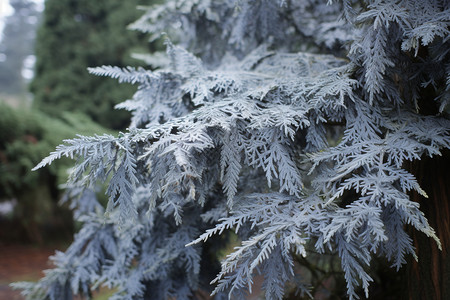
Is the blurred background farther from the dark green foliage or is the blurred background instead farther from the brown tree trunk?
the brown tree trunk

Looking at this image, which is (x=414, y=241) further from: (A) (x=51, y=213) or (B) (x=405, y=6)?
(A) (x=51, y=213)

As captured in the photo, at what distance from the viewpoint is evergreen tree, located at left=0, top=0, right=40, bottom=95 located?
86.4 feet

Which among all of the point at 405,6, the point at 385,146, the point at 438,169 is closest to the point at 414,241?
the point at 438,169

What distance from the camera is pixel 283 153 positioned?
1.65 meters

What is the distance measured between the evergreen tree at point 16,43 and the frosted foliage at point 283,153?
27462 mm

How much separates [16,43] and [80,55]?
2394 cm

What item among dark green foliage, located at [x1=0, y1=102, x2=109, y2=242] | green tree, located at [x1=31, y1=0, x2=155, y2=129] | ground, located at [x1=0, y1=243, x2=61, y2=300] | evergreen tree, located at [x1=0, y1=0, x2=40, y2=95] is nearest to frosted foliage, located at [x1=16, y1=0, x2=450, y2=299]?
dark green foliage, located at [x1=0, y1=102, x2=109, y2=242]

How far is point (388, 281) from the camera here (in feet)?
9.19

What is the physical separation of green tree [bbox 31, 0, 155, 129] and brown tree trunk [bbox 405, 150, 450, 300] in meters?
6.98

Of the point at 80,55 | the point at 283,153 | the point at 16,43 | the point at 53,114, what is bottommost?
the point at 283,153

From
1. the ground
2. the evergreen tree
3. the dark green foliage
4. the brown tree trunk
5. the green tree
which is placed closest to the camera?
the brown tree trunk

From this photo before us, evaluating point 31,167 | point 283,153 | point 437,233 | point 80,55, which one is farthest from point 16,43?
point 437,233

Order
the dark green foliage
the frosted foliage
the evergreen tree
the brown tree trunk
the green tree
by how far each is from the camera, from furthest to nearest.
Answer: the evergreen tree, the green tree, the dark green foliage, the brown tree trunk, the frosted foliage

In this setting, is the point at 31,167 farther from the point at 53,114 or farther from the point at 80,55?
the point at 80,55
